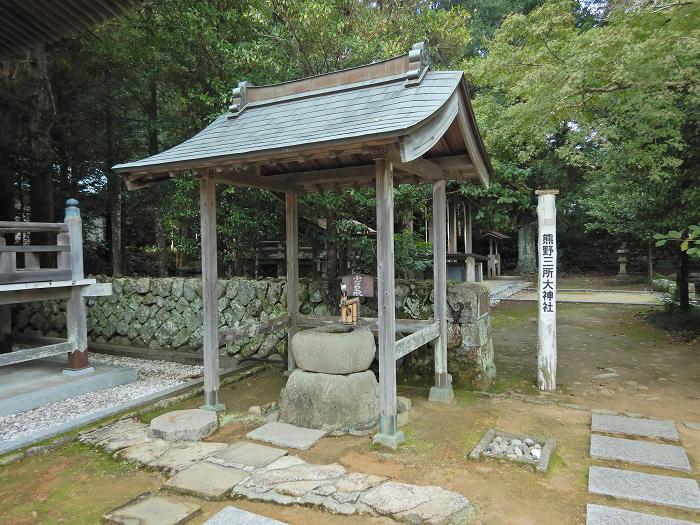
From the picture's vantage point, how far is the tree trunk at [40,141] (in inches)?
374

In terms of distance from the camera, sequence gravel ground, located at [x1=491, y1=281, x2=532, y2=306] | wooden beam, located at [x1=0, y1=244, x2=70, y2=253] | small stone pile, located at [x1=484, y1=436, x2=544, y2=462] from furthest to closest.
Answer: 1. gravel ground, located at [x1=491, y1=281, x2=532, y2=306]
2. wooden beam, located at [x1=0, y1=244, x2=70, y2=253]
3. small stone pile, located at [x1=484, y1=436, x2=544, y2=462]

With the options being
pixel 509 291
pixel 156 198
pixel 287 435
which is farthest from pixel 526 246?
pixel 287 435

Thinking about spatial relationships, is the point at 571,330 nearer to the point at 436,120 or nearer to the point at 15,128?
the point at 436,120

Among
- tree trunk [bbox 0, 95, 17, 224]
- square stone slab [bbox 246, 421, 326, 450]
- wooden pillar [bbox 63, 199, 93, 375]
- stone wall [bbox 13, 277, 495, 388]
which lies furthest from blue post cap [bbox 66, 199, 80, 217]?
square stone slab [bbox 246, 421, 326, 450]

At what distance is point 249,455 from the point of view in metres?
3.97

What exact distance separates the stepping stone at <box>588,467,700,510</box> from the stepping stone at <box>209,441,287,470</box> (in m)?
2.54

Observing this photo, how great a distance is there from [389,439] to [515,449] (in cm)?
112

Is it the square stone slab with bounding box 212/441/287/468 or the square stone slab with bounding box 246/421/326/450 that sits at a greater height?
the square stone slab with bounding box 246/421/326/450

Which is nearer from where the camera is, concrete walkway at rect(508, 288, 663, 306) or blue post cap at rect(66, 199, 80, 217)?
blue post cap at rect(66, 199, 80, 217)

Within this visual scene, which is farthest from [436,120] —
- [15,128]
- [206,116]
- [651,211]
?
[15,128]

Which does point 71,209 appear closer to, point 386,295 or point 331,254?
point 331,254

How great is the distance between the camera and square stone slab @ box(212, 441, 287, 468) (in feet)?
12.6

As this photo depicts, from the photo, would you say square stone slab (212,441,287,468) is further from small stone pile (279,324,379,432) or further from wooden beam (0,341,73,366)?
wooden beam (0,341,73,366)

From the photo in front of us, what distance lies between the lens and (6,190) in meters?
10.1
